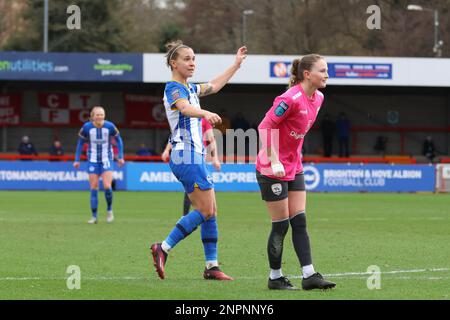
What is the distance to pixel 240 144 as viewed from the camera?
120 feet

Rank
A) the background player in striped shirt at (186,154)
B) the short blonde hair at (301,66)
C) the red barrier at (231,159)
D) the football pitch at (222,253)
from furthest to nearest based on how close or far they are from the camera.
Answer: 1. the red barrier at (231,159)
2. the background player in striped shirt at (186,154)
3. the short blonde hair at (301,66)
4. the football pitch at (222,253)

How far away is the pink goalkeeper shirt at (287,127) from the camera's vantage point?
935 centimetres

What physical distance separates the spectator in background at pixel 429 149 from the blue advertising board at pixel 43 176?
1421 cm

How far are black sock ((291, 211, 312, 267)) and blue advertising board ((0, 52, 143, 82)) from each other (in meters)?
32.3

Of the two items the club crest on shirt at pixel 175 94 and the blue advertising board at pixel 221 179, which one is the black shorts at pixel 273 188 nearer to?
the club crest on shirt at pixel 175 94

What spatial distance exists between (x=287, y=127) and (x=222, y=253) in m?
4.21

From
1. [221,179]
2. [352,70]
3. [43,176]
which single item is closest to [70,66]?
[43,176]

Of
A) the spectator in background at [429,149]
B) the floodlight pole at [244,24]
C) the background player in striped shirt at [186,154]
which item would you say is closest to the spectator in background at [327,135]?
the spectator in background at [429,149]

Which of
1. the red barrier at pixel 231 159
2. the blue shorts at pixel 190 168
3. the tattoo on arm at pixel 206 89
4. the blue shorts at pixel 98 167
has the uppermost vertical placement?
the red barrier at pixel 231 159

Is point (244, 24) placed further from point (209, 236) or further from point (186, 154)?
point (186, 154)

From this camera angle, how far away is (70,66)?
41.2 m

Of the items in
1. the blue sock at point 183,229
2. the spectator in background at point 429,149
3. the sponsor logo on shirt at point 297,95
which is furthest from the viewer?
the spectator in background at point 429,149
